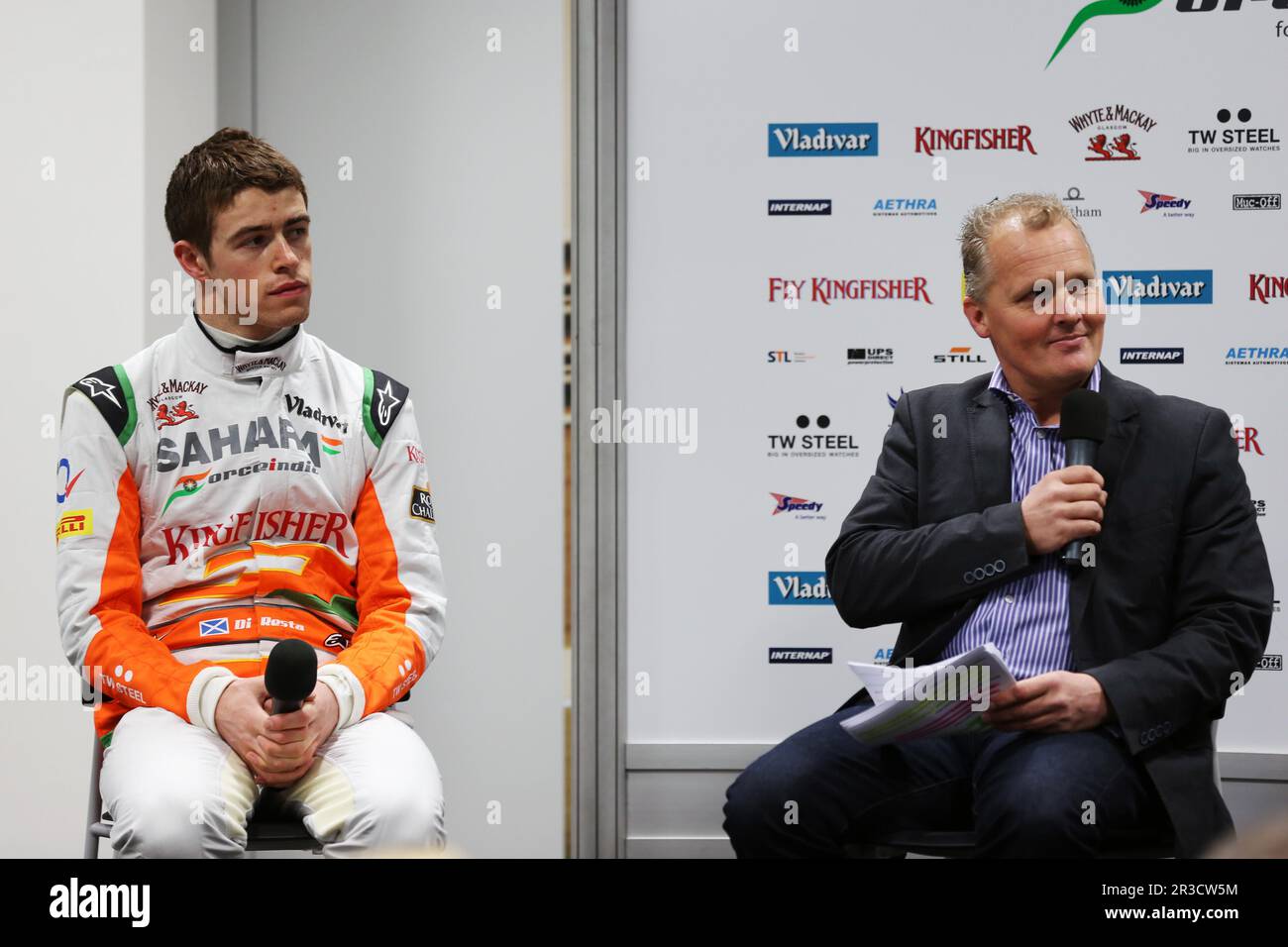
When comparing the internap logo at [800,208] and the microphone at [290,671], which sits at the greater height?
the internap logo at [800,208]

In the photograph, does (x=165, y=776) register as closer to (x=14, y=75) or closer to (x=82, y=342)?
(x=82, y=342)

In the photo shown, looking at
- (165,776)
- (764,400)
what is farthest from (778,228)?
(165,776)

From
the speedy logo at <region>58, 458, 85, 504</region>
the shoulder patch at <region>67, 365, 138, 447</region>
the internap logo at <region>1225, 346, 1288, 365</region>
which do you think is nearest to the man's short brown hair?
the shoulder patch at <region>67, 365, 138, 447</region>

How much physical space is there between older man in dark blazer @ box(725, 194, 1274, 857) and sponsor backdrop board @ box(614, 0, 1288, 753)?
0.92m

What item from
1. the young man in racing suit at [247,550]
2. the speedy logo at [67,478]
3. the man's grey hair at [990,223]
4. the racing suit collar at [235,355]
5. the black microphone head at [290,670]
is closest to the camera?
the black microphone head at [290,670]

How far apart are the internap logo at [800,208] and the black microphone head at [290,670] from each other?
1.88 meters

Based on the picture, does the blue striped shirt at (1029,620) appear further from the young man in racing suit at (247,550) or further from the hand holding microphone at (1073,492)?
the young man in racing suit at (247,550)

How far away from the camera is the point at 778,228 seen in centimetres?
315

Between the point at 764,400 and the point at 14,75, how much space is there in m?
2.00

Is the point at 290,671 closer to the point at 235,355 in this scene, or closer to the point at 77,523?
the point at 77,523

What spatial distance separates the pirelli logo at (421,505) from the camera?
208 centimetres

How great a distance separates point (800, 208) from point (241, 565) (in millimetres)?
1789

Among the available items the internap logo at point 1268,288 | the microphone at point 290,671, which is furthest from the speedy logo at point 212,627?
the internap logo at point 1268,288

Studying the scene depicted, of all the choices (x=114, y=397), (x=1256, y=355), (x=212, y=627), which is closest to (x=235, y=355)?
(x=114, y=397)
